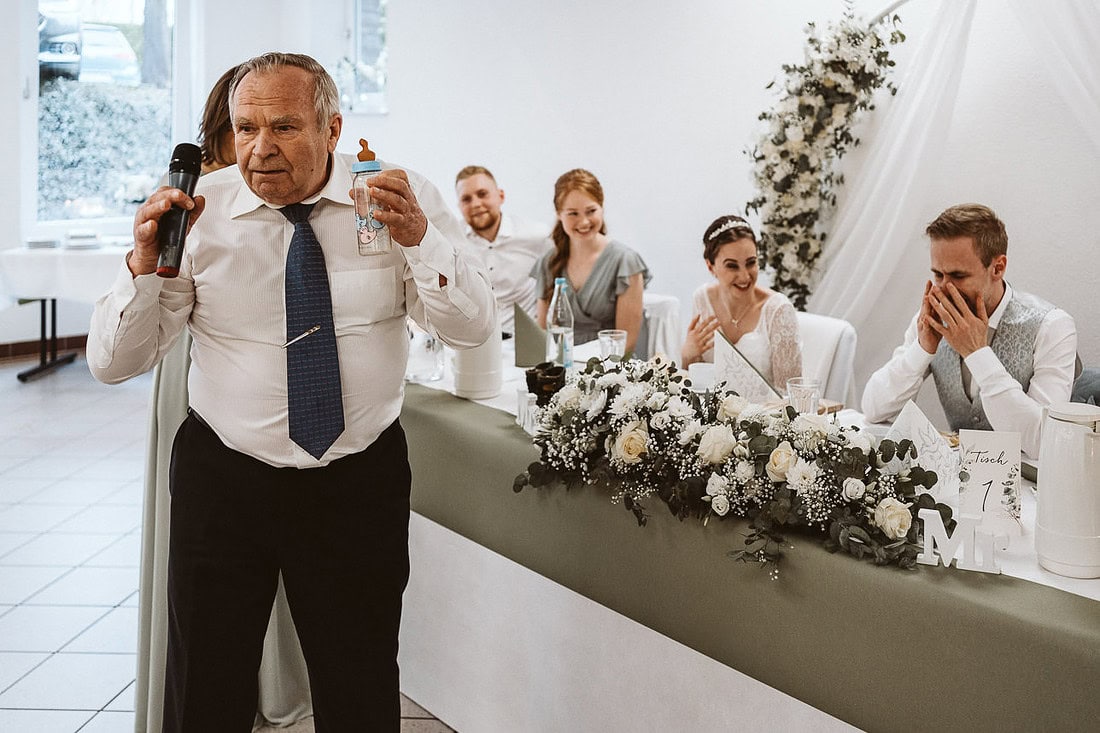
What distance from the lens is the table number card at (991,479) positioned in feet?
5.81

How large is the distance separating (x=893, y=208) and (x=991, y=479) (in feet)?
8.31

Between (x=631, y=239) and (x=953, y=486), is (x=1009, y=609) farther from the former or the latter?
(x=631, y=239)

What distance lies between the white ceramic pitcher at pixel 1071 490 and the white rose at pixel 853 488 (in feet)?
0.91

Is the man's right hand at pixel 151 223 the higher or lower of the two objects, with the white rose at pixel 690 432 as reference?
higher

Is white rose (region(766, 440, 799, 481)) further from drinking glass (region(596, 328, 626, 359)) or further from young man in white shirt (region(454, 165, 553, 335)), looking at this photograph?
young man in white shirt (region(454, 165, 553, 335))

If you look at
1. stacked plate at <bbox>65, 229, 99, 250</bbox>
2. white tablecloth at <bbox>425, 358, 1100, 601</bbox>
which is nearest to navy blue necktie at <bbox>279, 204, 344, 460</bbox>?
white tablecloth at <bbox>425, 358, 1100, 601</bbox>

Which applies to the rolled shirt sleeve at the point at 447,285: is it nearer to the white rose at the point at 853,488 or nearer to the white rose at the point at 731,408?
the white rose at the point at 731,408

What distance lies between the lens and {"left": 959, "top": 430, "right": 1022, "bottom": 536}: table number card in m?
1.77

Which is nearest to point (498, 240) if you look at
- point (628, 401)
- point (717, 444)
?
point (628, 401)

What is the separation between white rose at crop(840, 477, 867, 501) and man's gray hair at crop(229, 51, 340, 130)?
111 cm

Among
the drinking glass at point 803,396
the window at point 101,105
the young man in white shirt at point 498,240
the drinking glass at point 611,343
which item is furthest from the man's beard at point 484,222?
the window at point 101,105

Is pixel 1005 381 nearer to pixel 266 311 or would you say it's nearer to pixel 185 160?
pixel 266 311

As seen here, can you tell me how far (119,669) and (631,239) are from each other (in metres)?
3.73

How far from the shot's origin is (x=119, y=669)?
10.3 ft
